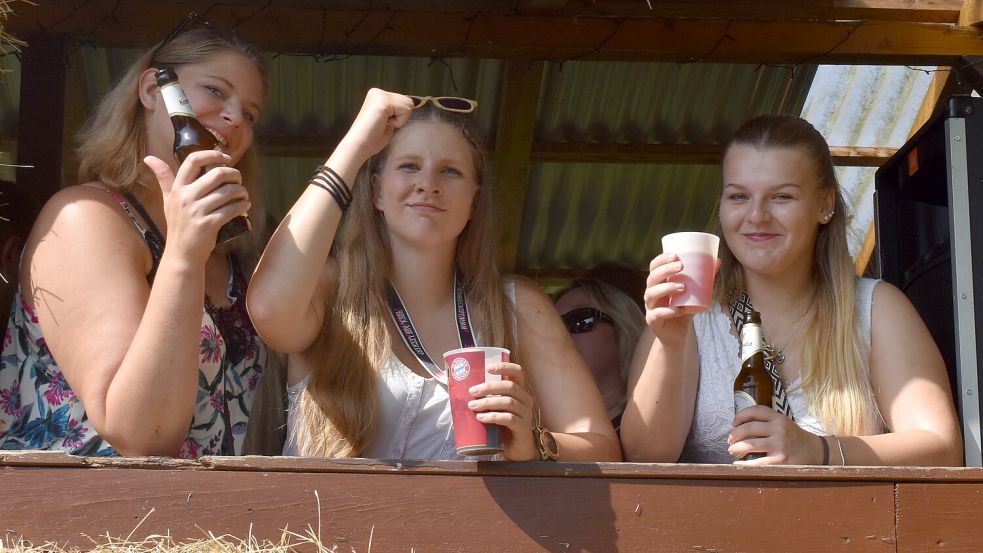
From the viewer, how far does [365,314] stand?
2729 millimetres

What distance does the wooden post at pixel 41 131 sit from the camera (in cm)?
417

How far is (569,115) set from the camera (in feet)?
16.1

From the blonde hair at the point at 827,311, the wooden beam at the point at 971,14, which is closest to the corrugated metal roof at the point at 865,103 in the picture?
the wooden beam at the point at 971,14

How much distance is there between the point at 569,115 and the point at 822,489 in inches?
116

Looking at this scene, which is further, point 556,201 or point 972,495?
point 556,201

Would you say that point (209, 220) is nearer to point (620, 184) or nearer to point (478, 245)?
point (478, 245)

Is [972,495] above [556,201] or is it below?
below

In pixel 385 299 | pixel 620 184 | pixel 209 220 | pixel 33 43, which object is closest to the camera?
pixel 209 220

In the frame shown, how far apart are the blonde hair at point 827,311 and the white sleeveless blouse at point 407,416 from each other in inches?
34.1

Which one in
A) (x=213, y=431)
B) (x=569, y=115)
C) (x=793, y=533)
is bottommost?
(x=793, y=533)

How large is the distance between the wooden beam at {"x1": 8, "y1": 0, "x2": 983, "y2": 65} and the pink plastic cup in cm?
189

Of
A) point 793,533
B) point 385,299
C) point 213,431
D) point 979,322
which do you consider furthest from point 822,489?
point 213,431

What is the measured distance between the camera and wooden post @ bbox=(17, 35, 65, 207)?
4.17 m

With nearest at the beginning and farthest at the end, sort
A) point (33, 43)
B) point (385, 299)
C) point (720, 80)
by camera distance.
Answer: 1. point (385, 299)
2. point (33, 43)
3. point (720, 80)
